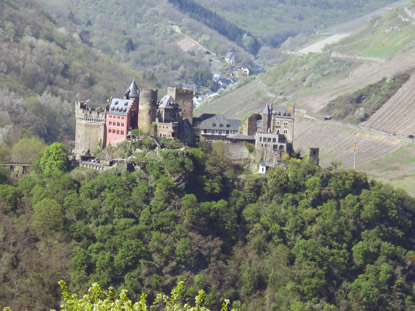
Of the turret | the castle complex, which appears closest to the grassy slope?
the castle complex

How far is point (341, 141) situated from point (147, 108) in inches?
1905

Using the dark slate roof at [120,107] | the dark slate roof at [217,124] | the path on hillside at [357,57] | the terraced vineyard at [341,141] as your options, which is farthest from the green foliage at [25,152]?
the path on hillside at [357,57]

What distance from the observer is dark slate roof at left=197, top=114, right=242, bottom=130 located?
8269cm

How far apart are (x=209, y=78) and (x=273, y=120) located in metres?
113

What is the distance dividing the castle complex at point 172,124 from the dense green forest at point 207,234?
231 centimetres

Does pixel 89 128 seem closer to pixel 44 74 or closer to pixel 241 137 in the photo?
pixel 241 137

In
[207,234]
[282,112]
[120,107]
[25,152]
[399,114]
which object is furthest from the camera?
[399,114]

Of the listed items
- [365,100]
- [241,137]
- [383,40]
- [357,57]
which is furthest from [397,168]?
[383,40]

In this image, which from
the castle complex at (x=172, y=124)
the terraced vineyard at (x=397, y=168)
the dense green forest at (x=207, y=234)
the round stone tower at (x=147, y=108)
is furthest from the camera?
the terraced vineyard at (x=397, y=168)

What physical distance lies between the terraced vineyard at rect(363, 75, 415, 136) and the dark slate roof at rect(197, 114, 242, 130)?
137ft

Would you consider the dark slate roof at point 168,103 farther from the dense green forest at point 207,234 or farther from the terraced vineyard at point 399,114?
the terraced vineyard at point 399,114

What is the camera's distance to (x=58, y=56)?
151 metres

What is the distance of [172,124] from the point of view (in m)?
77.5

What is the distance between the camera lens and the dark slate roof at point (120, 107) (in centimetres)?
7844
